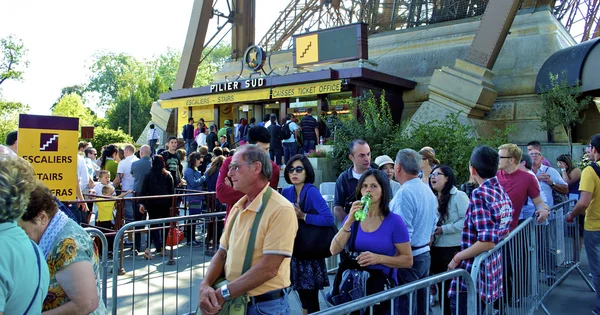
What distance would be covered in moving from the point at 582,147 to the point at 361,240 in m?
12.4

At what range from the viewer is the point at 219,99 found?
795 inches

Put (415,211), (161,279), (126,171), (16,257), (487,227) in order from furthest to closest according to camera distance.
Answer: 1. (126,171)
2. (161,279)
3. (415,211)
4. (487,227)
5. (16,257)

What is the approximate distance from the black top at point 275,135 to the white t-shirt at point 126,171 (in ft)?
16.6

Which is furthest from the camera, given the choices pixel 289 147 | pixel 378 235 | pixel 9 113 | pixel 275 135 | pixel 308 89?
pixel 9 113

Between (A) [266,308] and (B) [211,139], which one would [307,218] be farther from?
(B) [211,139]

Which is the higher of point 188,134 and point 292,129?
point 188,134

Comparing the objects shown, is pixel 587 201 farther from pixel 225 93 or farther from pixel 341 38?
pixel 225 93

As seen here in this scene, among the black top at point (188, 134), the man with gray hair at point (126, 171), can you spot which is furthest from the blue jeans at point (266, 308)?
the black top at point (188, 134)

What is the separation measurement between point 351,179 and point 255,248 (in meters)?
2.28

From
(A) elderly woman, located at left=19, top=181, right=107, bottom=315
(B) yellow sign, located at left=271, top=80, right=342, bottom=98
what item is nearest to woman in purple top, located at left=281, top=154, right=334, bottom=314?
(A) elderly woman, located at left=19, top=181, right=107, bottom=315

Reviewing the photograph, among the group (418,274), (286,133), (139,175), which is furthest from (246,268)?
(286,133)

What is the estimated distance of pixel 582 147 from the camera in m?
13.3

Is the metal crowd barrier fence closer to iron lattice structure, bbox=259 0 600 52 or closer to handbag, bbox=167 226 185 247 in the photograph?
handbag, bbox=167 226 185 247

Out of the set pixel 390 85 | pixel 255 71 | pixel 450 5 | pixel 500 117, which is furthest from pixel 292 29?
pixel 500 117
